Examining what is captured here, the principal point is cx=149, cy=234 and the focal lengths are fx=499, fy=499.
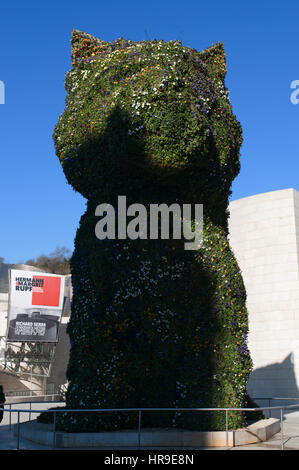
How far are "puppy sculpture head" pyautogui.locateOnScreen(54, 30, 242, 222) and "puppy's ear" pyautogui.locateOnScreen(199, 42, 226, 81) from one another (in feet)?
0.24

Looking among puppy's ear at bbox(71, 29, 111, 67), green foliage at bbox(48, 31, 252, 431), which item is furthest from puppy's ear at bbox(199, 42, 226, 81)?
puppy's ear at bbox(71, 29, 111, 67)

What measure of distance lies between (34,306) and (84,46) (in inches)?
705

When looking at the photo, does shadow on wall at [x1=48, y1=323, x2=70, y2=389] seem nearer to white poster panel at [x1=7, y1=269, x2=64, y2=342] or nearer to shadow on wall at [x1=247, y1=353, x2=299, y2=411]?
white poster panel at [x1=7, y1=269, x2=64, y2=342]

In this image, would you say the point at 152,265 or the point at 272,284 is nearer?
the point at 152,265

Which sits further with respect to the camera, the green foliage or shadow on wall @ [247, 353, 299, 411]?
shadow on wall @ [247, 353, 299, 411]

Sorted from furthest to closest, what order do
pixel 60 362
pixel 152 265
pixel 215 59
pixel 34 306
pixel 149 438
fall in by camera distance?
pixel 60 362 → pixel 34 306 → pixel 215 59 → pixel 152 265 → pixel 149 438

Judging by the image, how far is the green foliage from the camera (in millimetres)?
8930

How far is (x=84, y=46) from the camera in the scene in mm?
10547

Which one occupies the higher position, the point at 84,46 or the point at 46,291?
the point at 84,46

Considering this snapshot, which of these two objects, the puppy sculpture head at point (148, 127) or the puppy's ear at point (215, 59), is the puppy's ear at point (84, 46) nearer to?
the puppy sculpture head at point (148, 127)

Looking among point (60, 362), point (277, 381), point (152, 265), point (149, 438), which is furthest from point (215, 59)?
point (60, 362)

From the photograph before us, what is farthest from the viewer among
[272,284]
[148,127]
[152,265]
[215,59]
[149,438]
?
[272,284]

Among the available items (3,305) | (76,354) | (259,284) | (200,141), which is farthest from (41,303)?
(200,141)

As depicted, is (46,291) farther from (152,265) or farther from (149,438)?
(149,438)
